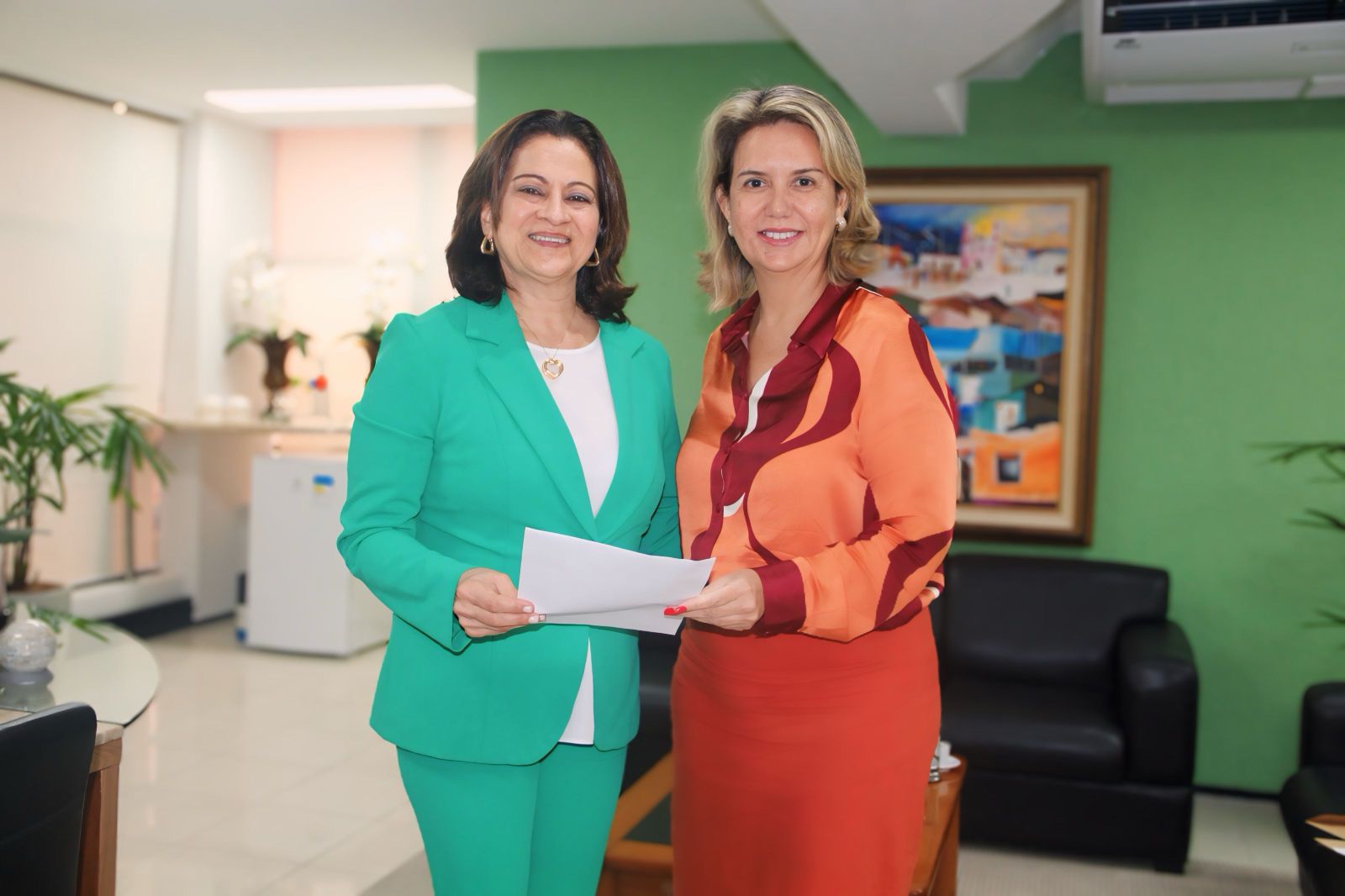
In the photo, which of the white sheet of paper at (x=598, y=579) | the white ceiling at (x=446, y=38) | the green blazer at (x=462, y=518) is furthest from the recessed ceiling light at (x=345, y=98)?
the white sheet of paper at (x=598, y=579)

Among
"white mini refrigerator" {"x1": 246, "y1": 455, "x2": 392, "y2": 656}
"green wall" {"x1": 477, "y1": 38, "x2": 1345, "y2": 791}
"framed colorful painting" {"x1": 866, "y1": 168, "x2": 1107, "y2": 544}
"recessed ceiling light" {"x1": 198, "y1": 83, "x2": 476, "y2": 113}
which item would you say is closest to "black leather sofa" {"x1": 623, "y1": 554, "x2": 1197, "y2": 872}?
"green wall" {"x1": 477, "y1": 38, "x2": 1345, "y2": 791}

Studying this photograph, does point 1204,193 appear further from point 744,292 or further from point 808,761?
point 808,761

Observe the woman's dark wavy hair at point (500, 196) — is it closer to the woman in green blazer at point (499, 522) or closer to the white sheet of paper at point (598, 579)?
the woman in green blazer at point (499, 522)

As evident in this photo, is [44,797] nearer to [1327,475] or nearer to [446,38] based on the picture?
[446,38]

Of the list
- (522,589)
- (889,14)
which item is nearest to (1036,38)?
(889,14)

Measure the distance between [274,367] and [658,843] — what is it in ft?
14.6

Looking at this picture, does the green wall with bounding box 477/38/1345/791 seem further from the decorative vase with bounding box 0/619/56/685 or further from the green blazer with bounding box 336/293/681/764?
the decorative vase with bounding box 0/619/56/685

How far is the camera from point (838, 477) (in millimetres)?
1696

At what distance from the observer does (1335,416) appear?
4215 mm

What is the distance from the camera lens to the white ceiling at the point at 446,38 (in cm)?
318

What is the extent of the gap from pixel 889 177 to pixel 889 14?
4.86 feet

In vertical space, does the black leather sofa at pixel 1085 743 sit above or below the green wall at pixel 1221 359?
below

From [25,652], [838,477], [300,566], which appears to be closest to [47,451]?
[300,566]

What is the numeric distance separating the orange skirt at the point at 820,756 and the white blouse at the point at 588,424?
7.6 inches
